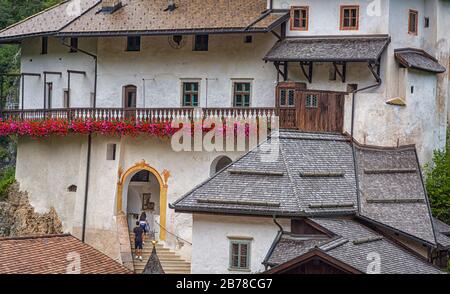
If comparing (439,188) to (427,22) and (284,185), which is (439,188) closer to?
(427,22)

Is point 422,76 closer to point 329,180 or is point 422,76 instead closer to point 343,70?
point 343,70

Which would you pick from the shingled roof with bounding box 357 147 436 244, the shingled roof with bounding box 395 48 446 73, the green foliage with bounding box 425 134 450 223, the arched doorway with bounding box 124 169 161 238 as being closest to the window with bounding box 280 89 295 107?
the shingled roof with bounding box 357 147 436 244

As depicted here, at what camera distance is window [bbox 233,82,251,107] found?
54594 mm

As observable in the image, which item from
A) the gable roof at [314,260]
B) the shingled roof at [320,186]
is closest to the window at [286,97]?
the shingled roof at [320,186]

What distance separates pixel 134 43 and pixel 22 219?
29.8 feet

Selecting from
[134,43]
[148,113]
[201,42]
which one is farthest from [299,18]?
[134,43]

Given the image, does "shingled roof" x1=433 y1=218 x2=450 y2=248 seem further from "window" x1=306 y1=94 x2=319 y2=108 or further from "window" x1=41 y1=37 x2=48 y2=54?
"window" x1=41 y1=37 x2=48 y2=54

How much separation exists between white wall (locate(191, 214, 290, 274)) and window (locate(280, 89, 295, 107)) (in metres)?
8.33

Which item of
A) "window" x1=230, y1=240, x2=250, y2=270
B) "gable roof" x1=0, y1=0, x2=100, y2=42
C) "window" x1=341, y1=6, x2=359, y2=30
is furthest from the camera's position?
"gable roof" x1=0, y1=0, x2=100, y2=42

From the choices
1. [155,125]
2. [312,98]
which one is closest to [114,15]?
[155,125]

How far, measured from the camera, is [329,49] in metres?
51.8

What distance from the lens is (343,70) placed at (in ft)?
171

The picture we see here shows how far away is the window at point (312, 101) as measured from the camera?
167 feet

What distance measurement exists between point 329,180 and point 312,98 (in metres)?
4.94
